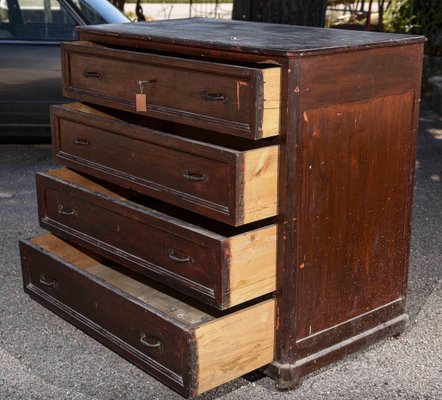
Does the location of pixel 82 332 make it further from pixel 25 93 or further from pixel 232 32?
pixel 25 93

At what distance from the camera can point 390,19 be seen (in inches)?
430

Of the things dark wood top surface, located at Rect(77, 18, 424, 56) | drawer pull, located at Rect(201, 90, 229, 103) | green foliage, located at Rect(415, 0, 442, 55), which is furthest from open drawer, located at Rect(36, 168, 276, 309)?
green foliage, located at Rect(415, 0, 442, 55)

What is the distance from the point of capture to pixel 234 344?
9.70 ft

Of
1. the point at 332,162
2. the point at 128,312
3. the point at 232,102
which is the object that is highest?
the point at 232,102

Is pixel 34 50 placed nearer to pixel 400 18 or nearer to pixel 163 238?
pixel 163 238

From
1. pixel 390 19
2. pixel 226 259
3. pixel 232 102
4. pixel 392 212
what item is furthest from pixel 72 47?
pixel 390 19

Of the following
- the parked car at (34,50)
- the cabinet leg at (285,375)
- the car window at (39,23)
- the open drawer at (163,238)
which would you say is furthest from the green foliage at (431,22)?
the cabinet leg at (285,375)

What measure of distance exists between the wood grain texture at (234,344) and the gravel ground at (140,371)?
15 centimetres

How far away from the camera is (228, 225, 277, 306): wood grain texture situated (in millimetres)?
2859

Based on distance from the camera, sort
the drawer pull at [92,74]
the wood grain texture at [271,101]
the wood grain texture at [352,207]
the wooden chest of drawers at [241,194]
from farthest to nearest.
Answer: the drawer pull at [92,74] < the wood grain texture at [352,207] < the wooden chest of drawers at [241,194] < the wood grain texture at [271,101]

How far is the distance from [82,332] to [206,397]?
74 cm

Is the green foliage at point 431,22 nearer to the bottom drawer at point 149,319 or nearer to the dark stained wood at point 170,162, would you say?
the dark stained wood at point 170,162

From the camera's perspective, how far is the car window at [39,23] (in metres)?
6.24

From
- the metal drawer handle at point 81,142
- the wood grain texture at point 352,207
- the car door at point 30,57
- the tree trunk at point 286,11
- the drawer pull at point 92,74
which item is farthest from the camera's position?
the car door at point 30,57
